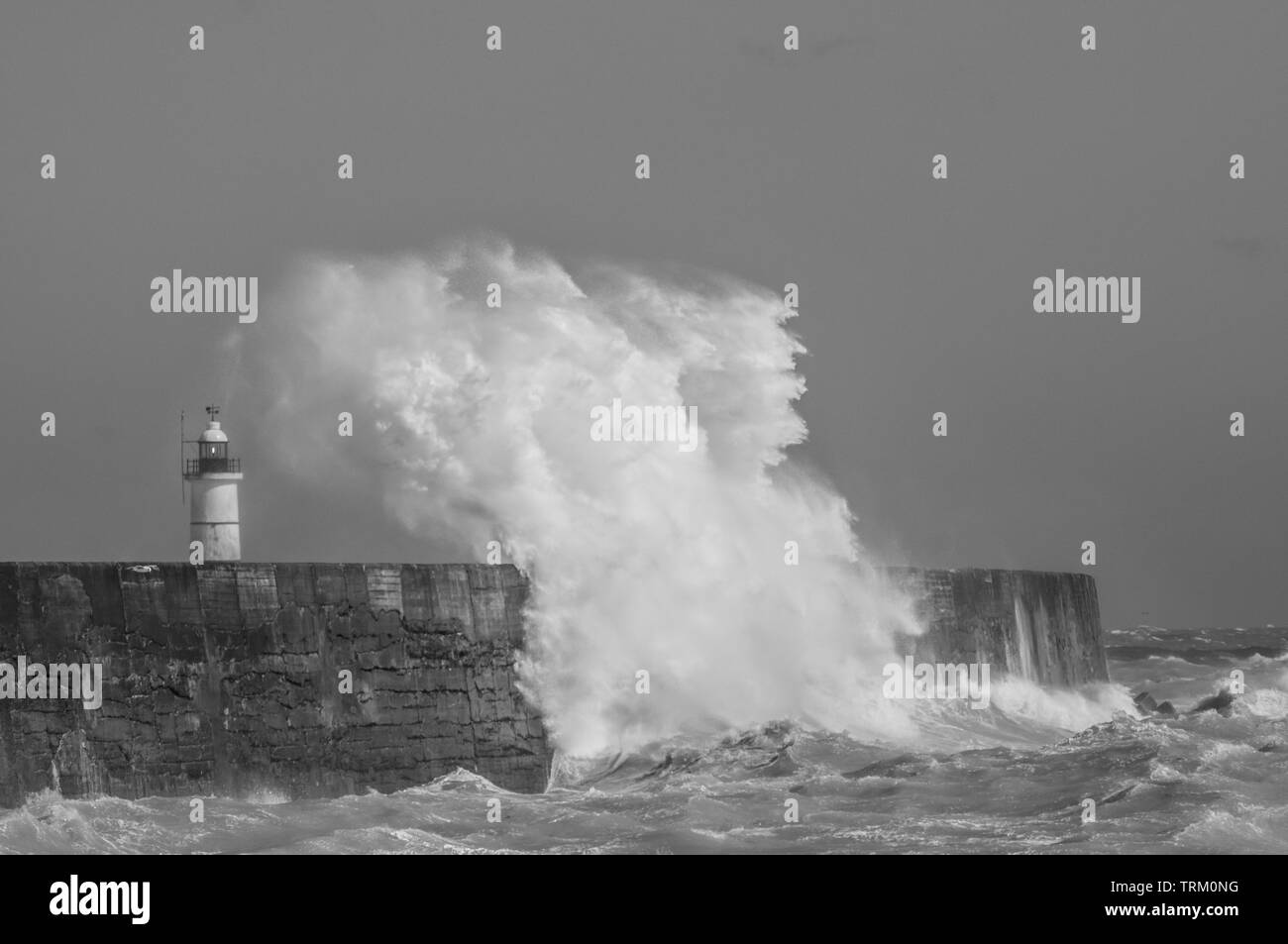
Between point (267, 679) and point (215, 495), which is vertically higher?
point (215, 495)

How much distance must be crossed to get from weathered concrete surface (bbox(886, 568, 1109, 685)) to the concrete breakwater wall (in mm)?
7063

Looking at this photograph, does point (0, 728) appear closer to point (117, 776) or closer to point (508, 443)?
point (117, 776)

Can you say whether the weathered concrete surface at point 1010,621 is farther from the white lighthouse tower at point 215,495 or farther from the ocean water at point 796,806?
the white lighthouse tower at point 215,495

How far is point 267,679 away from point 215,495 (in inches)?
219

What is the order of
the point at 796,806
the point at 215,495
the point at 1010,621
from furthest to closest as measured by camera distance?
the point at 1010,621 → the point at 215,495 → the point at 796,806

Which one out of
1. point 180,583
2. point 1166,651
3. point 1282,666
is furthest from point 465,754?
point 1166,651

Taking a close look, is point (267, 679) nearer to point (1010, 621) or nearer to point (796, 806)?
point (796, 806)

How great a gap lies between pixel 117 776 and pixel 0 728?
3.09 feet

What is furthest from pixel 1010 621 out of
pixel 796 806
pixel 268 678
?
pixel 268 678

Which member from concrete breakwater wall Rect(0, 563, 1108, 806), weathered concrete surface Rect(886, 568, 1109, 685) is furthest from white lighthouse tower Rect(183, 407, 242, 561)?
weathered concrete surface Rect(886, 568, 1109, 685)

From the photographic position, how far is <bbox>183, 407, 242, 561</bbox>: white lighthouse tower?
64.4 feet

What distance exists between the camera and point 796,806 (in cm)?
1466

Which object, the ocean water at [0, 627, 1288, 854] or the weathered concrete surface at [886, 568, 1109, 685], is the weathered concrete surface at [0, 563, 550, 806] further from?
the weathered concrete surface at [886, 568, 1109, 685]
